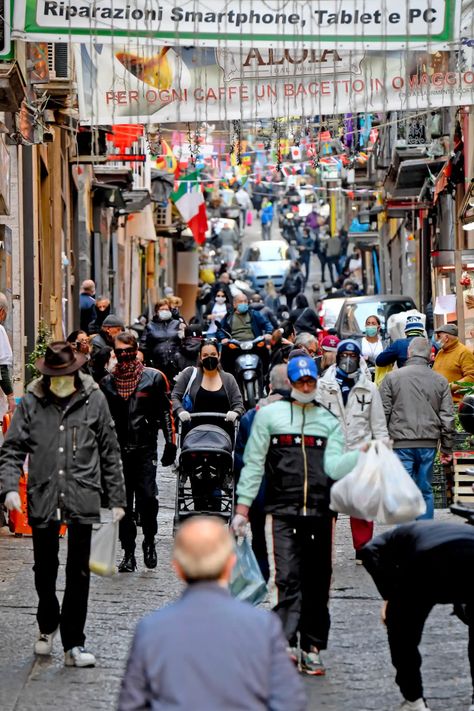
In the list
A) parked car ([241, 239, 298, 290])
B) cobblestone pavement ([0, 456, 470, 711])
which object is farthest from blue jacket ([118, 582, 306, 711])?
parked car ([241, 239, 298, 290])

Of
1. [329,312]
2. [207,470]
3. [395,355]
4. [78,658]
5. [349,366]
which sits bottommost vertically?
[78,658]

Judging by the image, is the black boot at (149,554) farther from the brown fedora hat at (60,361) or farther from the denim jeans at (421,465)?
the brown fedora hat at (60,361)

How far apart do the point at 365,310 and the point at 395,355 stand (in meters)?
11.6

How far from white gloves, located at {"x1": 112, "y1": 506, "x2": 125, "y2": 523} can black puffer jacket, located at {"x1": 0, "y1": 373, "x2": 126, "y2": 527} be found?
45mm

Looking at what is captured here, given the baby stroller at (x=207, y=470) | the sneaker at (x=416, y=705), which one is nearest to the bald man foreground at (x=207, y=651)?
the sneaker at (x=416, y=705)

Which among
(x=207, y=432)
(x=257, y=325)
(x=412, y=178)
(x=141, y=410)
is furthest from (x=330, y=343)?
(x=412, y=178)

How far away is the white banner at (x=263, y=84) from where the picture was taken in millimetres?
13016

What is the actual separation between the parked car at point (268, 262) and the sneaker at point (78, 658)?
48655 mm

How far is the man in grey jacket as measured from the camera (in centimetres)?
1291

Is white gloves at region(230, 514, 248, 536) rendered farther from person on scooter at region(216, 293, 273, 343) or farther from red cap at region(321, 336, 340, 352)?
person on scooter at region(216, 293, 273, 343)

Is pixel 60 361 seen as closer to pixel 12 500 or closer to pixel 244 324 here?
pixel 12 500

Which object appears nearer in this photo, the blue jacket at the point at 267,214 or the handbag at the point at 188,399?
the handbag at the point at 188,399

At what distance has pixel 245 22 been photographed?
12008 millimetres

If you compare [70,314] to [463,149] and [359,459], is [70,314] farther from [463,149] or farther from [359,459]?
[359,459]
